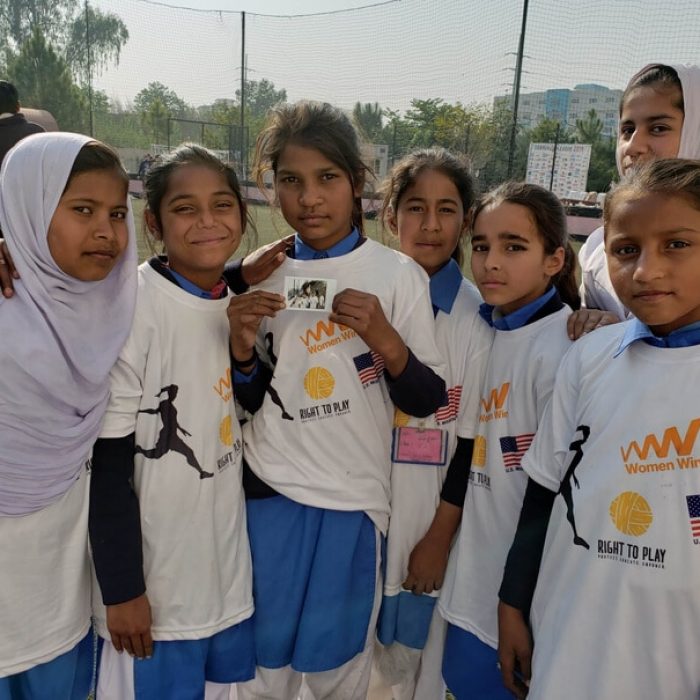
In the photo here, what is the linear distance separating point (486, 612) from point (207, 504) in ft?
2.64

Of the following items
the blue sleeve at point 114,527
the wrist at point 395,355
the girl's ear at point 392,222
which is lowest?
the blue sleeve at point 114,527

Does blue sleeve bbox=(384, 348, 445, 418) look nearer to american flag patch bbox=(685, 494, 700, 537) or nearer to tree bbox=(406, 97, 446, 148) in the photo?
american flag patch bbox=(685, 494, 700, 537)

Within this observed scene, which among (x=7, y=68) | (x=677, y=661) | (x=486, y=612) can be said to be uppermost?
(x=7, y=68)

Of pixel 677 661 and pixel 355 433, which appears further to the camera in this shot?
pixel 355 433

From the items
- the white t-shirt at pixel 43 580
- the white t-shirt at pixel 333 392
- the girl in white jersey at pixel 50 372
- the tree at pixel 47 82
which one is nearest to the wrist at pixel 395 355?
the white t-shirt at pixel 333 392

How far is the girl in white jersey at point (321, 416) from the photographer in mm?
1675

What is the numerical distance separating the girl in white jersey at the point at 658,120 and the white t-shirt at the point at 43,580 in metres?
1.56

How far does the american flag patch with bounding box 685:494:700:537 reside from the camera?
3.71 feet

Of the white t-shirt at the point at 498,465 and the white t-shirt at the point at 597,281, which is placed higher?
the white t-shirt at the point at 597,281

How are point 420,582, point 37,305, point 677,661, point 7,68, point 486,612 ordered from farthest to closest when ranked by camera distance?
point 7,68, point 420,582, point 486,612, point 37,305, point 677,661

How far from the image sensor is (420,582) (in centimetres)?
178

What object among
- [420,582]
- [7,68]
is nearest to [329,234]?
[420,582]

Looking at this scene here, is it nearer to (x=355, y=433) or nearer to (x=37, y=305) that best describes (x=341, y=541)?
(x=355, y=433)

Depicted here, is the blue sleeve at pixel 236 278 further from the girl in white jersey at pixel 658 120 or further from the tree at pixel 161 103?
the tree at pixel 161 103
